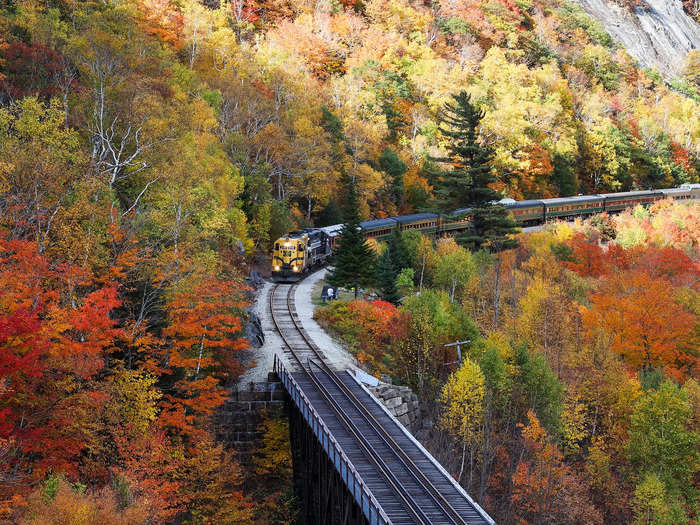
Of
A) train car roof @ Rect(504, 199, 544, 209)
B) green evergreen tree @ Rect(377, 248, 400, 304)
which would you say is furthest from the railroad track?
train car roof @ Rect(504, 199, 544, 209)

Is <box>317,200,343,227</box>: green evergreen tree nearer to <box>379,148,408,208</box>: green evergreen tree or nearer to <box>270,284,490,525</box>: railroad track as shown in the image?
<box>379,148,408,208</box>: green evergreen tree

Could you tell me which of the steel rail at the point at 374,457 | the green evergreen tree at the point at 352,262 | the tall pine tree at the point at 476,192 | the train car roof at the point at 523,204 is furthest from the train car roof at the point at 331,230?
the train car roof at the point at 523,204

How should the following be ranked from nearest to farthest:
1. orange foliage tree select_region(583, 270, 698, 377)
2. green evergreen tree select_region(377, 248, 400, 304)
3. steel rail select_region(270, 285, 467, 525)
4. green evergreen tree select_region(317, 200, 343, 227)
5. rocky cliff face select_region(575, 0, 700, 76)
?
steel rail select_region(270, 285, 467, 525)
green evergreen tree select_region(377, 248, 400, 304)
orange foliage tree select_region(583, 270, 698, 377)
green evergreen tree select_region(317, 200, 343, 227)
rocky cliff face select_region(575, 0, 700, 76)

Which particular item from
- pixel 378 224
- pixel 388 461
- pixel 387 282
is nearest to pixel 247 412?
pixel 388 461

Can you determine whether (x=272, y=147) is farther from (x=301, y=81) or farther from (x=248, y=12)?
(x=248, y=12)

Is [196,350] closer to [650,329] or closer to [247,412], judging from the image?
[247,412]

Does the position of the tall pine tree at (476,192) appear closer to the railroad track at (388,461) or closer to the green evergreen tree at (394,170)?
the green evergreen tree at (394,170)
